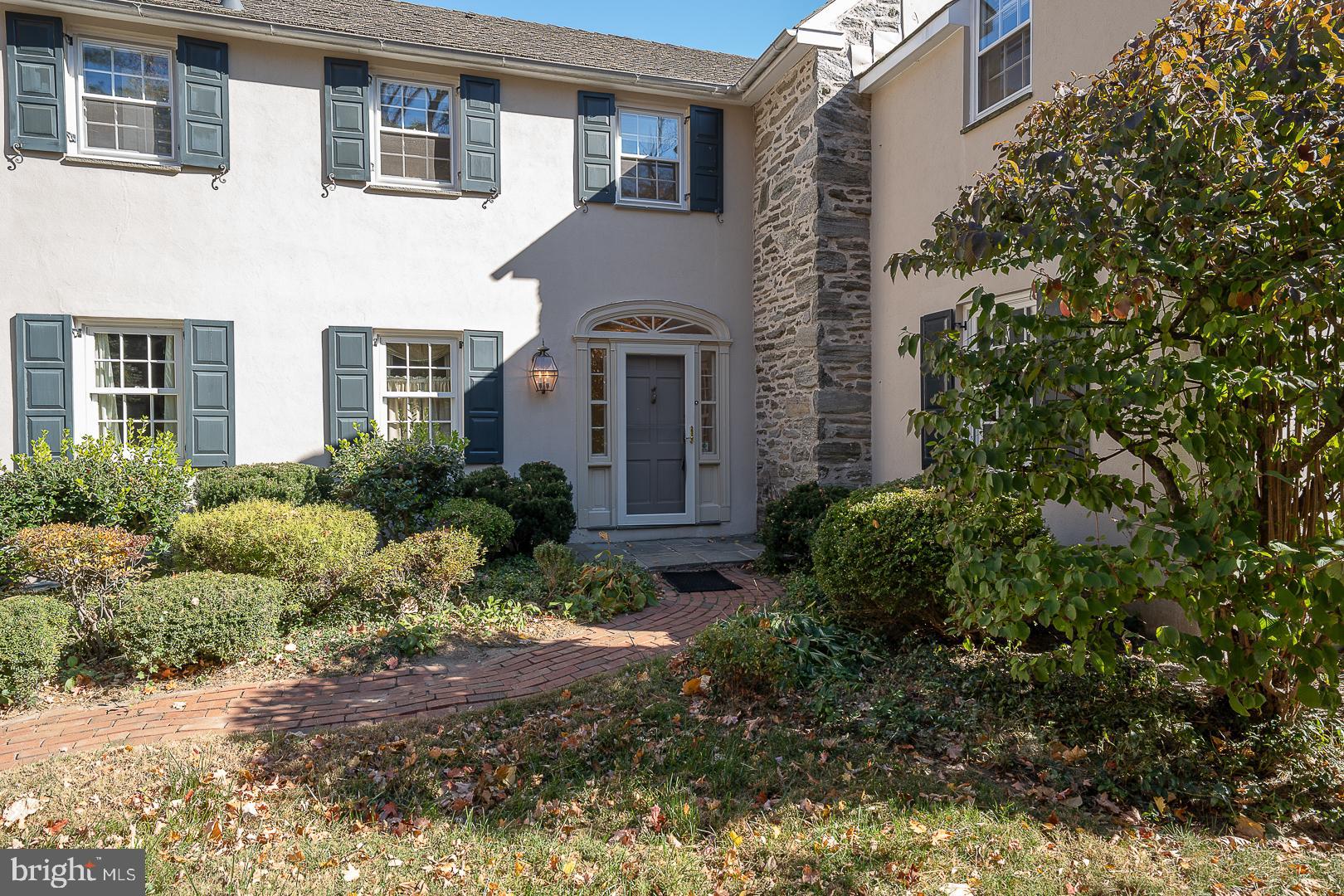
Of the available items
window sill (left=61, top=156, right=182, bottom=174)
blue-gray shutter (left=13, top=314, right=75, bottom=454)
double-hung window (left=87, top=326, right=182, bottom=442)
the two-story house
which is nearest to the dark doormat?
the two-story house

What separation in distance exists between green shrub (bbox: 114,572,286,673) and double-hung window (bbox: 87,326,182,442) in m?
3.96

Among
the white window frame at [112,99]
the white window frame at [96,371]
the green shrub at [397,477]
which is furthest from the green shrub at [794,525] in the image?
the white window frame at [112,99]

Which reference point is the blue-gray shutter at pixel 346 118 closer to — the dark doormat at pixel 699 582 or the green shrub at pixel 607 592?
the green shrub at pixel 607 592

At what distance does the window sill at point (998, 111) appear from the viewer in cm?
607

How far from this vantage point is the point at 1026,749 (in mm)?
3662

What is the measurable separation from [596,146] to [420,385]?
3420mm

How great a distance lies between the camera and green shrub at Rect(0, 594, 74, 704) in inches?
161

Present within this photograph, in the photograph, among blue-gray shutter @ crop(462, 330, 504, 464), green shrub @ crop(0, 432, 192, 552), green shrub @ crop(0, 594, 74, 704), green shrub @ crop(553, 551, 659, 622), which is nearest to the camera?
green shrub @ crop(0, 594, 74, 704)

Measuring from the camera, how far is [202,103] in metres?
7.79

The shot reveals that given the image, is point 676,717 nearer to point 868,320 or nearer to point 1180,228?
point 1180,228

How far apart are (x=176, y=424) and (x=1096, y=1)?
8.94m

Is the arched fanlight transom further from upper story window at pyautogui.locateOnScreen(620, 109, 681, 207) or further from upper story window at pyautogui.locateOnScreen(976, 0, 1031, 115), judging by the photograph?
upper story window at pyautogui.locateOnScreen(976, 0, 1031, 115)

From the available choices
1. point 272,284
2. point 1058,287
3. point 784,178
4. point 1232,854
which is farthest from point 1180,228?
point 272,284

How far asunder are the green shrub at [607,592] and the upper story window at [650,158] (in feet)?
16.0
